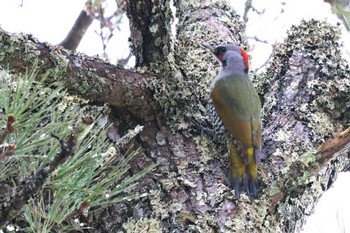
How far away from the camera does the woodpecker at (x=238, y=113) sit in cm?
208

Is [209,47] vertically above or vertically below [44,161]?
above

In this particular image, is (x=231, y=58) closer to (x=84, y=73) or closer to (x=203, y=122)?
(x=203, y=122)

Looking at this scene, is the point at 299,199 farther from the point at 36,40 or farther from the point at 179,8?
the point at 179,8

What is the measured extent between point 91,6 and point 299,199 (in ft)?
5.42

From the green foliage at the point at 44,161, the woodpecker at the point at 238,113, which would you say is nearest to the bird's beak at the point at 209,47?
the woodpecker at the point at 238,113

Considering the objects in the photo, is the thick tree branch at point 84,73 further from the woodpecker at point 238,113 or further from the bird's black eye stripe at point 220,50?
the bird's black eye stripe at point 220,50

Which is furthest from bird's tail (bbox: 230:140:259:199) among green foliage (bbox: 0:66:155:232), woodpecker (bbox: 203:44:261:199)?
green foliage (bbox: 0:66:155:232)

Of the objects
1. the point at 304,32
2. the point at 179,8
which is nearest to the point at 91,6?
the point at 179,8

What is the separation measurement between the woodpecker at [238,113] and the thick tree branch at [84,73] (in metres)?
0.29

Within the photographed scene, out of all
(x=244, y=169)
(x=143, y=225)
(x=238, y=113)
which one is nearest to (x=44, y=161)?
Answer: (x=143, y=225)

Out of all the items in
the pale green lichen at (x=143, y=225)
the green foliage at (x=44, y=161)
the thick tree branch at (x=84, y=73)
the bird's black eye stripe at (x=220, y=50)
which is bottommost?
the green foliage at (x=44, y=161)

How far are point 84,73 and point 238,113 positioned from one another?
82 cm

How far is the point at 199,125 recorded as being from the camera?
2.20m

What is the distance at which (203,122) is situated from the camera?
7.23 ft
